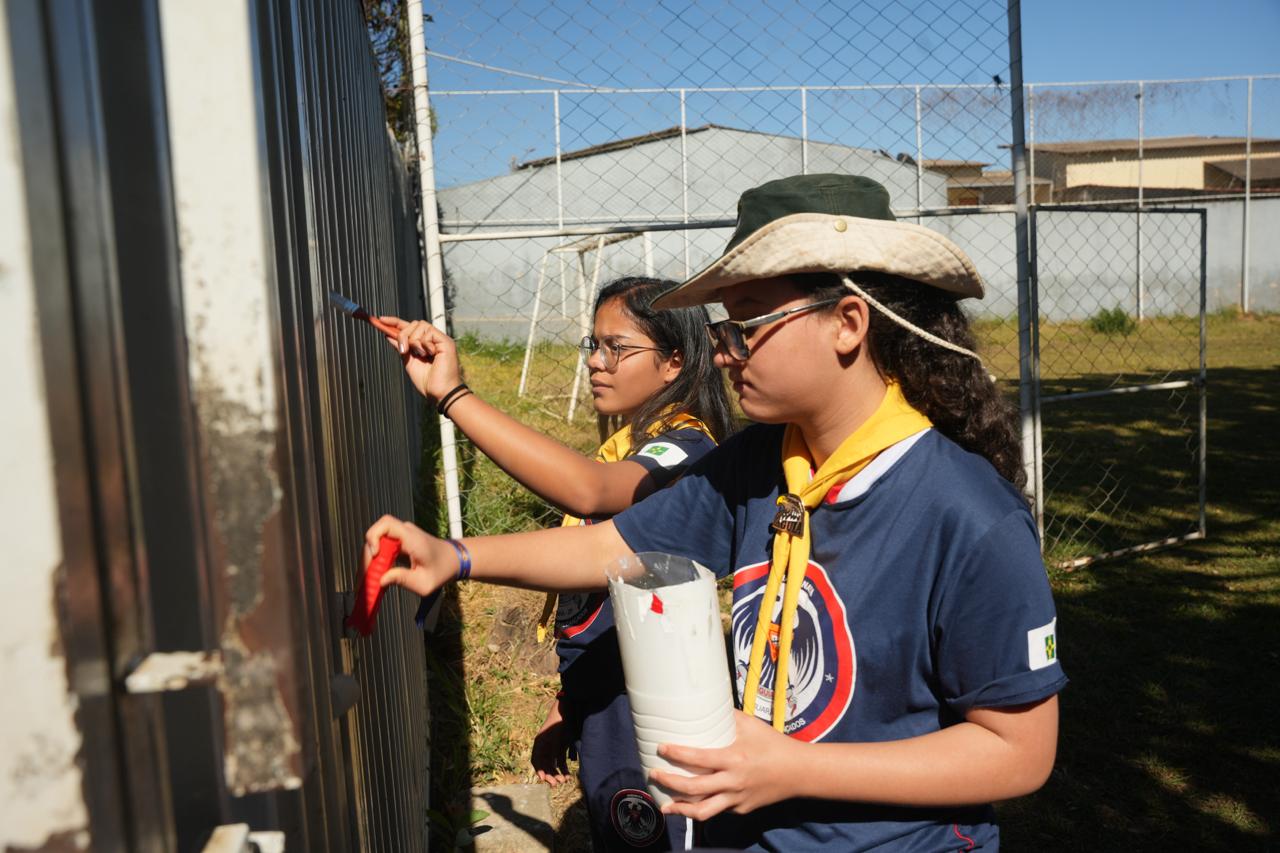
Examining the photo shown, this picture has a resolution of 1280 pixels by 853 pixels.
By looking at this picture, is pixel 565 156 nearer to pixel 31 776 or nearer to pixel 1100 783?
pixel 1100 783

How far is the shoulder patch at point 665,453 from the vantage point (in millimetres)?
2572

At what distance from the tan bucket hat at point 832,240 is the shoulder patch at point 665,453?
31.4 inches

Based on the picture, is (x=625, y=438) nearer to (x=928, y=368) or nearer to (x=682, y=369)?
(x=682, y=369)

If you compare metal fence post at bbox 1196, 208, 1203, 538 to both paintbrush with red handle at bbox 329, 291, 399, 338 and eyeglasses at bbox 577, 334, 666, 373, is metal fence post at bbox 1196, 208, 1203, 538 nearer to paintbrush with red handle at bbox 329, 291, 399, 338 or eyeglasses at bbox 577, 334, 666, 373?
eyeglasses at bbox 577, 334, 666, 373

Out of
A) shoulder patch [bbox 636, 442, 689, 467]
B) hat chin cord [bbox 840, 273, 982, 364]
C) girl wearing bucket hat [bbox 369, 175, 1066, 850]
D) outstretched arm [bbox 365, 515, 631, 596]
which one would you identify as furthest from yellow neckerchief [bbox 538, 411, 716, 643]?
hat chin cord [bbox 840, 273, 982, 364]

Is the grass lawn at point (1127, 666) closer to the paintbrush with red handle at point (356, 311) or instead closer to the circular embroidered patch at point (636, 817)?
the circular embroidered patch at point (636, 817)

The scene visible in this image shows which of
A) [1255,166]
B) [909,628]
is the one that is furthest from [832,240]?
[1255,166]

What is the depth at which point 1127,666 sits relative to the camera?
5.41m

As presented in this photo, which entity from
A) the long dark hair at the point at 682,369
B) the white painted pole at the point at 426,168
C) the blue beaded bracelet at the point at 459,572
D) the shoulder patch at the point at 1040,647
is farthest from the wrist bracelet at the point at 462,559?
the white painted pole at the point at 426,168

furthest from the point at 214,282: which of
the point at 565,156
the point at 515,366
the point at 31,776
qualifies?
the point at 565,156

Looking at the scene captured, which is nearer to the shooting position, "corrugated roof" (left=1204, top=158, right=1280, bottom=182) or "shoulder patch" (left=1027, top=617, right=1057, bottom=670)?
"shoulder patch" (left=1027, top=617, right=1057, bottom=670)

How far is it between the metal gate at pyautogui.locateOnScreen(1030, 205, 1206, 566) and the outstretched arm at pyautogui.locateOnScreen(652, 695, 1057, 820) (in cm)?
448

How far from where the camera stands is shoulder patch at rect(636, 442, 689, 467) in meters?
2.57

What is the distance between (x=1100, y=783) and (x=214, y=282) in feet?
14.7
